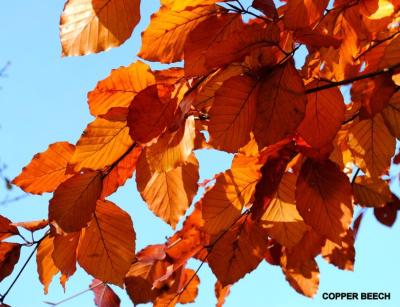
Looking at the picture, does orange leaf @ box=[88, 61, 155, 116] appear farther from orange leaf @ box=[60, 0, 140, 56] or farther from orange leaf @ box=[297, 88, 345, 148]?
orange leaf @ box=[297, 88, 345, 148]

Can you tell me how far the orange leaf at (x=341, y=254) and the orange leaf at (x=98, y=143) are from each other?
0.53m

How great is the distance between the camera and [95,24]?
0.54 metres

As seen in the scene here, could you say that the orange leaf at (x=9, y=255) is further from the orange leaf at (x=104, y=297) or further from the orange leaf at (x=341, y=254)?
the orange leaf at (x=341, y=254)

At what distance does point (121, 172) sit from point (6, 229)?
205 mm

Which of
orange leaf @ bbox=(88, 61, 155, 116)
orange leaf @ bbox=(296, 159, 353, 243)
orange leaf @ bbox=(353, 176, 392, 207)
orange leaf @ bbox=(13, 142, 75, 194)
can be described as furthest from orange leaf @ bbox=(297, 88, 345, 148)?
orange leaf @ bbox=(353, 176, 392, 207)

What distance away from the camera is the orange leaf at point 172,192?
2.13 ft

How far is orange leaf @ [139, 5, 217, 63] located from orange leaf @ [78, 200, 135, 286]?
0.18m

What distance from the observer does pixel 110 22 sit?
54cm

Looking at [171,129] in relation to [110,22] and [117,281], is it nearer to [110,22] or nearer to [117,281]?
[110,22]

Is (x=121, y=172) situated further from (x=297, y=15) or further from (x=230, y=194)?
(x=297, y=15)

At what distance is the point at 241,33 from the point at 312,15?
82 mm

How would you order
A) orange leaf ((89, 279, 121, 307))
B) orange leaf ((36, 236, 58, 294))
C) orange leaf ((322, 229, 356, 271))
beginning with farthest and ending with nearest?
orange leaf ((322, 229, 356, 271))
orange leaf ((89, 279, 121, 307))
orange leaf ((36, 236, 58, 294))

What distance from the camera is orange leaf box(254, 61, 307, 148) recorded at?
19.8 inches

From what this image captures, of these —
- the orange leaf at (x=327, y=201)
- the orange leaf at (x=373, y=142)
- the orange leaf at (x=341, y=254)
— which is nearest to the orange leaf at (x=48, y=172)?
the orange leaf at (x=327, y=201)
